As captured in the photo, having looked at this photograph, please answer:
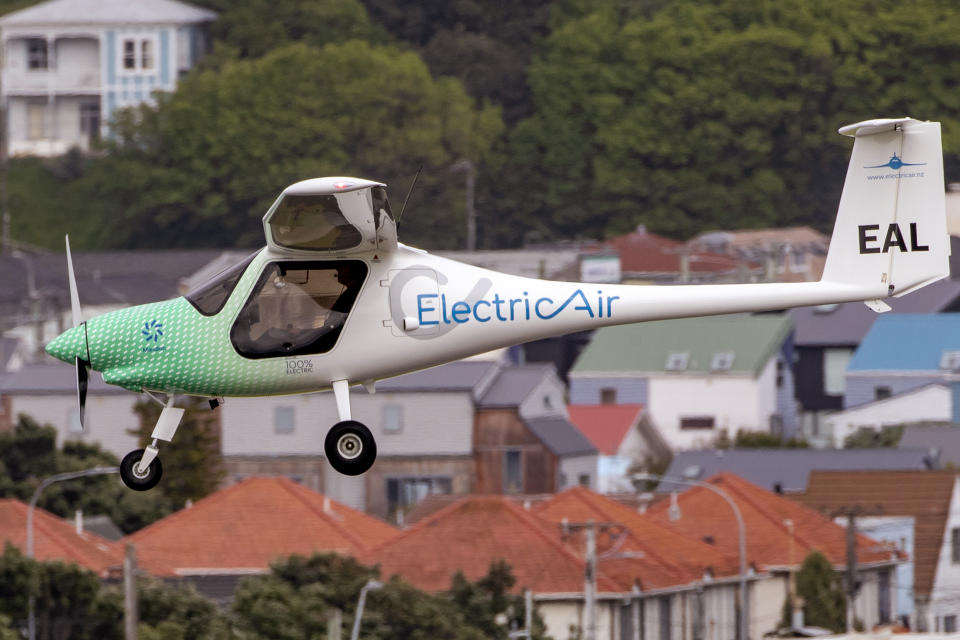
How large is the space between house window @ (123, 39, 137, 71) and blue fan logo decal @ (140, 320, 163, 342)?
379 ft

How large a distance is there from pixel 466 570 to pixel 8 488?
2007cm

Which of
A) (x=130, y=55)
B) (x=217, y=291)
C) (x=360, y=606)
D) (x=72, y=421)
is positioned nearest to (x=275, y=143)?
(x=130, y=55)

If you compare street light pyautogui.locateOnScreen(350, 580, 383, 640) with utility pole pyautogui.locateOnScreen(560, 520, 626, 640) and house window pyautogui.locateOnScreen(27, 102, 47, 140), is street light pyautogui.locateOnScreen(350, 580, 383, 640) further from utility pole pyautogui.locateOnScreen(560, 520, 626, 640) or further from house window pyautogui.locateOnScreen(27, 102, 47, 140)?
house window pyautogui.locateOnScreen(27, 102, 47, 140)

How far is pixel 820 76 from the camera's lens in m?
117

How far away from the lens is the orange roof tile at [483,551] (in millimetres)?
49969

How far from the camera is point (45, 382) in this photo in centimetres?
8144

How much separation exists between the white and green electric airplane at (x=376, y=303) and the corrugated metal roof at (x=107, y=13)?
373 ft

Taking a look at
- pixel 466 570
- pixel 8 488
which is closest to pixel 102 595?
pixel 466 570

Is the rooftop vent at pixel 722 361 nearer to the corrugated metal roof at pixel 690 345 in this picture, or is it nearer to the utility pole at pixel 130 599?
the corrugated metal roof at pixel 690 345

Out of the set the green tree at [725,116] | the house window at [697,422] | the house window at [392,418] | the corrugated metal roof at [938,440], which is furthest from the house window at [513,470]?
the green tree at [725,116]

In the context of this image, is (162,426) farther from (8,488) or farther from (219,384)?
(8,488)

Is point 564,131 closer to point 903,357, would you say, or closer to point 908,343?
point 908,343

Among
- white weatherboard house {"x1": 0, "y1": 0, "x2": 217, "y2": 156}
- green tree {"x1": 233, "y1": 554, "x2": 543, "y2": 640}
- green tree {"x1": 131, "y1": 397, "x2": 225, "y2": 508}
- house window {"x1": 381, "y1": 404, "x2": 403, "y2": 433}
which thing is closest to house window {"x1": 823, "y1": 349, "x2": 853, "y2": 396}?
house window {"x1": 381, "y1": 404, "x2": 403, "y2": 433}

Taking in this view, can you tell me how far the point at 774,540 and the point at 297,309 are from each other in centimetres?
3742
